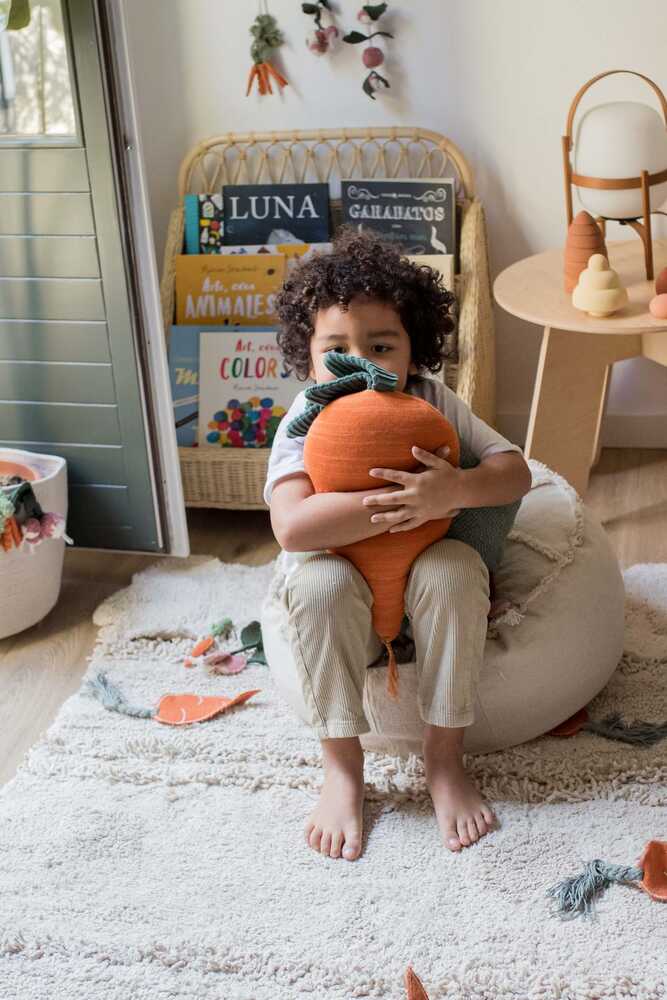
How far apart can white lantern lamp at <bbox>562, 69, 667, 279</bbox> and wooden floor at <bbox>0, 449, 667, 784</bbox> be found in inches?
20.5

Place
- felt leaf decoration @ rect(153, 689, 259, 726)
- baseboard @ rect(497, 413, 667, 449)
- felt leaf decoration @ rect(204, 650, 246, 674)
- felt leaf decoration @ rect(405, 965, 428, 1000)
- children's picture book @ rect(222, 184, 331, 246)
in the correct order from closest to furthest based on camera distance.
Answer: felt leaf decoration @ rect(405, 965, 428, 1000), felt leaf decoration @ rect(153, 689, 259, 726), felt leaf decoration @ rect(204, 650, 246, 674), children's picture book @ rect(222, 184, 331, 246), baseboard @ rect(497, 413, 667, 449)

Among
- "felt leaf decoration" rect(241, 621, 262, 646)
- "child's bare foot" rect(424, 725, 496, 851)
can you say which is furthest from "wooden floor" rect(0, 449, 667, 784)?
"child's bare foot" rect(424, 725, 496, 851)

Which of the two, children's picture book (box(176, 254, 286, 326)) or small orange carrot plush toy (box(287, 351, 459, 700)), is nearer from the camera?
small orange carrot plush toy (box(287, 351, 459, 700))

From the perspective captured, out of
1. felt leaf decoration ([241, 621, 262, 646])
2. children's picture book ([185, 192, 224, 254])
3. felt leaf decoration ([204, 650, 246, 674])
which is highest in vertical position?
children's picture book ([185, 192, 224, 254])

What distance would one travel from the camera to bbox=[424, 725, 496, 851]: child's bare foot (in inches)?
57.2

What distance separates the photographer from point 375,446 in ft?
4.53

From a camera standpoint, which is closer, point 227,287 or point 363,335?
point 363,335

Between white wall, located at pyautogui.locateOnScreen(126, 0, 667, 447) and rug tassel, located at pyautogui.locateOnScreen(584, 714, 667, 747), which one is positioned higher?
white wall, located at pyautogui.locateOnScreen(126, 0, 667, 447)

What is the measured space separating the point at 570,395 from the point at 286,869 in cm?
112

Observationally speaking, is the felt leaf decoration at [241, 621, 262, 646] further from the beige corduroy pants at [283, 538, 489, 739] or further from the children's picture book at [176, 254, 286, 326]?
the children's picture book at [176, 254, 286, 326]

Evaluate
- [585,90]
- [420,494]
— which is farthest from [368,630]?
[585,90]

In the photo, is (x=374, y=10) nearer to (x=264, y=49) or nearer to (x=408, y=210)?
(x=264, y=49)

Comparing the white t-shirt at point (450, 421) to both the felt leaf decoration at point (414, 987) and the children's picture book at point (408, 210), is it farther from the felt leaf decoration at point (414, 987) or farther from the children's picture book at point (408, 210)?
the children's picture book at point (408, 210)

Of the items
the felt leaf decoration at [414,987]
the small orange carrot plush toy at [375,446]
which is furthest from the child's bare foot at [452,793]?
the felt leaf decoration at [414,987]
